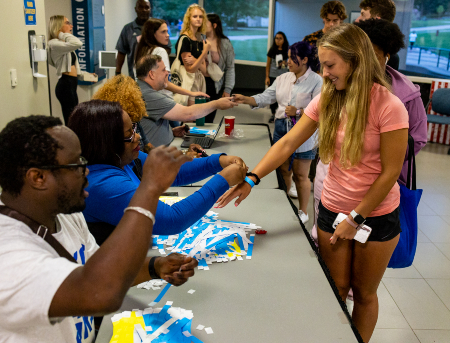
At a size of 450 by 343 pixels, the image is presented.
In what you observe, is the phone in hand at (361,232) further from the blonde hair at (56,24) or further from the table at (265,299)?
the blonde hair at (56,24)

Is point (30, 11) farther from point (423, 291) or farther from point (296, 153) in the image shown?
point (423, 291)

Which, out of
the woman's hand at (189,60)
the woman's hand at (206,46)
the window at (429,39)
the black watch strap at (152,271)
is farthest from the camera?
the window at (429,39)

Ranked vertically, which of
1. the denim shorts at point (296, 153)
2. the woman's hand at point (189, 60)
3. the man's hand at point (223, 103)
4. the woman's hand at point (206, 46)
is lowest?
the denim shorts at point (296, 153)

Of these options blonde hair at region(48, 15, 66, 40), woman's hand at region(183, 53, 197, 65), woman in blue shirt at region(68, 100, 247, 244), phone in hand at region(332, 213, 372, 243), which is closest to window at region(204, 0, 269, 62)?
blonde hair at region(48, 15, 66, 40)

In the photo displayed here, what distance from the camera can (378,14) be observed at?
2646mm

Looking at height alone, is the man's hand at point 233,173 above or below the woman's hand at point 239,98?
below

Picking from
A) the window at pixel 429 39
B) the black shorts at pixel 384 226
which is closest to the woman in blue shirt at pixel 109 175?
the black shorts at pixel 384 226

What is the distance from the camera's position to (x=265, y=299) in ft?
4.54

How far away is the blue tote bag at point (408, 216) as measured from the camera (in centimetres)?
183

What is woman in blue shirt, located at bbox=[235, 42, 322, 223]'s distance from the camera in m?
3.38

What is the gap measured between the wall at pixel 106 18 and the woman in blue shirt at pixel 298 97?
3918 mm

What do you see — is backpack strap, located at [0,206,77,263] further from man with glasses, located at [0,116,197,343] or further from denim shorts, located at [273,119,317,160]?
denim shorts, located at [273,119,317,160]

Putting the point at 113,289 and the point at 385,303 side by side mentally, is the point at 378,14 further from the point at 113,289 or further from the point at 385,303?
the point at 113,289

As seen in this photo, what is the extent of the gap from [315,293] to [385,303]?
1456 millimetres
